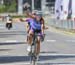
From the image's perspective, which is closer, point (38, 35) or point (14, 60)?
point (38, 35)

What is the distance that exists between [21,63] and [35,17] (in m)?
1.77

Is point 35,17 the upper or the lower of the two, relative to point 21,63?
upper

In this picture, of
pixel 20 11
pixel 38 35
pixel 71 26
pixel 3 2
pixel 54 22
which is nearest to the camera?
pixel 38 35

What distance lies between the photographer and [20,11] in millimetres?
119250

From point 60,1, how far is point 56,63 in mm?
42779

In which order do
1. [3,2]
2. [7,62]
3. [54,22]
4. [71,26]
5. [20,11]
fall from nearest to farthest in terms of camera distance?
[7,62] → [71,26] → [54,22] → [20,11] → [3,2]

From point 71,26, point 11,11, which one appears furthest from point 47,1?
point 71,26

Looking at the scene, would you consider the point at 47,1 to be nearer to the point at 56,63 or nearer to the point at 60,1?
the point at 60,1

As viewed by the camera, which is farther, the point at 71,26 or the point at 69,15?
the point at 69,15

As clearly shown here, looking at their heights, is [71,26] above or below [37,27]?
below

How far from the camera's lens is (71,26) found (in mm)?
45125

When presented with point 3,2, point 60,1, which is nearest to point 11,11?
point 3,2

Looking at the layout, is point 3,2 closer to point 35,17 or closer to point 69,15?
point 69,15

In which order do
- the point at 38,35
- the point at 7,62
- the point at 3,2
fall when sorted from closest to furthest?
the point at 38,35
the point at 7,62
the point at 3,2
